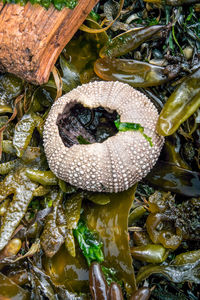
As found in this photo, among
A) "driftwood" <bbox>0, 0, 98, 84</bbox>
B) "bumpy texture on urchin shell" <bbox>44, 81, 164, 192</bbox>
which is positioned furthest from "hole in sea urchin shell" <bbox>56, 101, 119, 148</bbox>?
"driftwood" <bbox>0, 0, 98, 84</bbox>

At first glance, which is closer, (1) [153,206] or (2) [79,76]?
(1) [153,206]

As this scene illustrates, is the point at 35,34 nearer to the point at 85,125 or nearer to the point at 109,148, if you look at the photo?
the point at 85,125

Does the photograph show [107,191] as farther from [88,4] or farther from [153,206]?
[88,4]

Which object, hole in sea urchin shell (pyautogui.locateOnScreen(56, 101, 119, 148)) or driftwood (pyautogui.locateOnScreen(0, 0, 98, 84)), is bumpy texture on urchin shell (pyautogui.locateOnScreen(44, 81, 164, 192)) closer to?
hole in sea urchin shell (pyautogui.locateOnScreen(56, 101, 119, 148))

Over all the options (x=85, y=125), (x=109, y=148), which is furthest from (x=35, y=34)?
(x=109, y=148)

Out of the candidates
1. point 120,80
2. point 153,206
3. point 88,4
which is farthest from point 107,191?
point 88,4

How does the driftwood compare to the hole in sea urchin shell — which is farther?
the hole in sea urchin shell

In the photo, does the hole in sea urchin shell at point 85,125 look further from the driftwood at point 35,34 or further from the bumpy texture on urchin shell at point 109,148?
the driftwood at point 35,34
